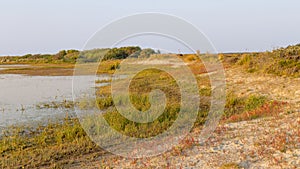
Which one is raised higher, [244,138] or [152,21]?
[152,21]

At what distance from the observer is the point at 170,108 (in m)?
13.4

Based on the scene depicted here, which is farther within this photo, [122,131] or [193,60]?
[193,60]

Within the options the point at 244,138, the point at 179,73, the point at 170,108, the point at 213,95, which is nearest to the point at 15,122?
the point at 170,108

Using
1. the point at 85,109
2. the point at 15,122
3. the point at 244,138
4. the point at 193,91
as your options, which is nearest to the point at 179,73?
the point at 193,91

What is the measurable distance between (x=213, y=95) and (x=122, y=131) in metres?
8.45

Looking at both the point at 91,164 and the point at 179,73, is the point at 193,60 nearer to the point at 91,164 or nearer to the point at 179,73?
the point at 179,73

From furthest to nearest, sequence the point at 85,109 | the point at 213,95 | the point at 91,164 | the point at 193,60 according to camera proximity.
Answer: the point at 193,60 → the point at 213,95 → the point at 85,109 → the point at 91,164

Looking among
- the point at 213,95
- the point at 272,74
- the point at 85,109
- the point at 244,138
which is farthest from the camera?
the point at 272,74

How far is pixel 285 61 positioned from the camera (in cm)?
2067

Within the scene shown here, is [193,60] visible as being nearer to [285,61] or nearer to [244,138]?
[285,61]

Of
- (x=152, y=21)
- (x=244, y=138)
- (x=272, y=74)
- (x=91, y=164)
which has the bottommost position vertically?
(x=91, y=164)

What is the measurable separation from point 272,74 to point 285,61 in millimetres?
1410

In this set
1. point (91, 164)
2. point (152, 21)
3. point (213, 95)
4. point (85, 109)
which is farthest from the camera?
point (213, 95)

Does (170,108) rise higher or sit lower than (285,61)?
lower
